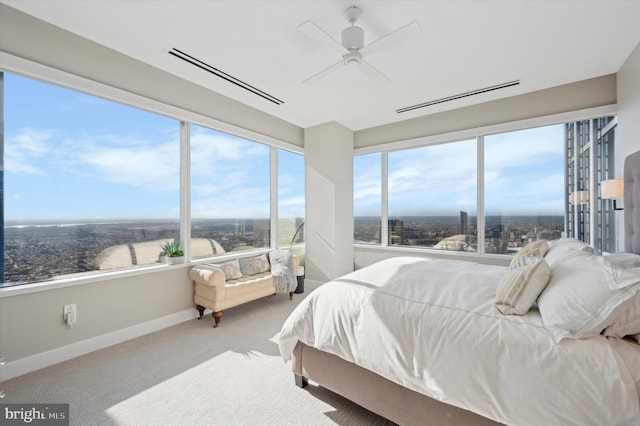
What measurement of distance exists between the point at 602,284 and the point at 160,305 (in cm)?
359

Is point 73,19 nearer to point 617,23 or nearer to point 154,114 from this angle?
point 154,114

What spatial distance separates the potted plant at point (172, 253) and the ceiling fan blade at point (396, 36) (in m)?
2.84

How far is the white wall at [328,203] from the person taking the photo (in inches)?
175

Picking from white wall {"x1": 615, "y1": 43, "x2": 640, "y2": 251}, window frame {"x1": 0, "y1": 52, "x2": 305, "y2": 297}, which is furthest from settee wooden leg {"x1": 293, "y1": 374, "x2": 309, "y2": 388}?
white wall {"x1": 615, "y1": 43, "x2": 640, "y2": 251}

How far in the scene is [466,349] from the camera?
126 cm

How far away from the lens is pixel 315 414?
1723 mm

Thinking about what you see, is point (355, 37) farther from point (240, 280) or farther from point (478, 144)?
point (240, 280)

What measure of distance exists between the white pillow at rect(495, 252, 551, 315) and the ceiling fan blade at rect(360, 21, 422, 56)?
1.71m

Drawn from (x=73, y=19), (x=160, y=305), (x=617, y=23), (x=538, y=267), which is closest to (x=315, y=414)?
(x=538, y=267)

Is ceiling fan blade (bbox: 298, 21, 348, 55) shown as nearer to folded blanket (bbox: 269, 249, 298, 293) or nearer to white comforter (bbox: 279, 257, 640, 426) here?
A: white comforter (bbox: 279, 257, 640, 426)

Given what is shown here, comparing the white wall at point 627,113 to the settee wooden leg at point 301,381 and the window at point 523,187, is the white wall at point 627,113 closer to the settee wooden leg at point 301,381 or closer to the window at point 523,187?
the window at point 523,187

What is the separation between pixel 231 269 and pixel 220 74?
230 centimetres

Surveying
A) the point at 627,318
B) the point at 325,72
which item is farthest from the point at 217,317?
the point at 627,318

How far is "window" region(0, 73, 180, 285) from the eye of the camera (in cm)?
226
